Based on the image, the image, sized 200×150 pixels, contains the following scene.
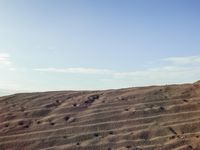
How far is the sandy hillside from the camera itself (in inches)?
762

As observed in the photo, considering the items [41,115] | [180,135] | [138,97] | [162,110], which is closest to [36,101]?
[41,115]

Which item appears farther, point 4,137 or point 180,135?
point 4,137

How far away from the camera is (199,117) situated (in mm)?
20578

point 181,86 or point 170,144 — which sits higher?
point 181,86

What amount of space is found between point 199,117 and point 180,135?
6.21 feet

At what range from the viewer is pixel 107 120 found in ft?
71.1

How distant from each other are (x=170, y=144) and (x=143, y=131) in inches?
74.0

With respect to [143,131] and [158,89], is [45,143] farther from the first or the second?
[158,89]

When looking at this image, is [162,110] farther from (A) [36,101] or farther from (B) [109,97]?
(A) [36,101]

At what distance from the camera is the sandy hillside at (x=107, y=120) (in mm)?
19359

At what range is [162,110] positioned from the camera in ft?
72.3

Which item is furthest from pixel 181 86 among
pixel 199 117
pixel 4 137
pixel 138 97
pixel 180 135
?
pixel 4 137

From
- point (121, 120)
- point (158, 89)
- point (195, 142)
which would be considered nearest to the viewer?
point (195, 142)

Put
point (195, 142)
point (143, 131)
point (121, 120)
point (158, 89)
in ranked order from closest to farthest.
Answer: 1. point (195, 142)
2. point (143, 131)
3. point (121, 120)
4. point (158, 89)
